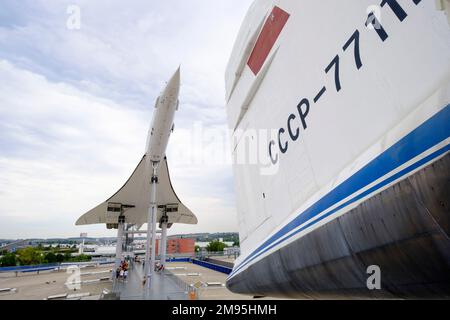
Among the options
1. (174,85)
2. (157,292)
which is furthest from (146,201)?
(174,85)

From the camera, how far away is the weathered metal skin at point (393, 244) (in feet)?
3.91

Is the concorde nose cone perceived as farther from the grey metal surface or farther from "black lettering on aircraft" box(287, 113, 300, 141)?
"black lettering on aircraft" box(287, 113, 300, 141)

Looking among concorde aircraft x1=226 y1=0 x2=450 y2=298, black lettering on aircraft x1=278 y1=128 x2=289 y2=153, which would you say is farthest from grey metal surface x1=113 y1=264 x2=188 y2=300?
black lettering on aircraft x1=278 y1=128 x2=289 y2=153

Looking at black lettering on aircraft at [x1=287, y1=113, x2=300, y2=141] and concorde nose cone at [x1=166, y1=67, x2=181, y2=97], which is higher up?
concorde nose cone at [x1=166, y1=67, x2=181, y2=97]

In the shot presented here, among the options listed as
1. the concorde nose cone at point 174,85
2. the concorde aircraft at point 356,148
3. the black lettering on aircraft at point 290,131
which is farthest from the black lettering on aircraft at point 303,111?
the concorde nose cone at point 174,85

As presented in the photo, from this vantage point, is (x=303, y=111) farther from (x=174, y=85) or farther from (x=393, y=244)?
(x=174, y=85)

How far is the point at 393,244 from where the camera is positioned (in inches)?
55.0

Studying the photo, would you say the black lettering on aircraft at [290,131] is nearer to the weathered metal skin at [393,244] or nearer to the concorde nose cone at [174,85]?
the weathered metal skin at [393,244]

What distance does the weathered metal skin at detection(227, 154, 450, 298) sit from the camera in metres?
1.19

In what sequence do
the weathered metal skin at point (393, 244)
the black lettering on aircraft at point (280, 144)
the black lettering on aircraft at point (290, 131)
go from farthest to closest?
the black lettering on aircraft at point (280, 144), the black lettering on aircraft at point (290, 131), the weathered metal skin at point (393, 244)

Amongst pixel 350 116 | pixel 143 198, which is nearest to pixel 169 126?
pixel 143 198

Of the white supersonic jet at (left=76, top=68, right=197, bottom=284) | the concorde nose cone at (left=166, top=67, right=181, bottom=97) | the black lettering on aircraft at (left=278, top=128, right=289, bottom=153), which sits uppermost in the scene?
the concorde nose cone at (left=166, top=67, right=181, bottom=97)

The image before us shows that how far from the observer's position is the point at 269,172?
3.24 m
